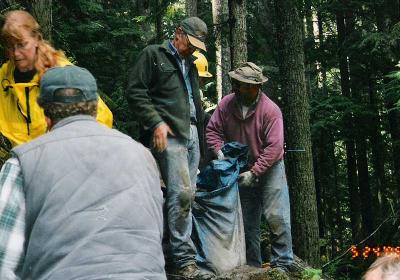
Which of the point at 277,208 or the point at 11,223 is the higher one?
the point at 11,223

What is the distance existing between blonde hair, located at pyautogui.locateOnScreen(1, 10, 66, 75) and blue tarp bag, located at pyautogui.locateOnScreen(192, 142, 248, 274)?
2761mm

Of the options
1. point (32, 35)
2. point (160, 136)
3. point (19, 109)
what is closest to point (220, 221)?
point (160, 136)

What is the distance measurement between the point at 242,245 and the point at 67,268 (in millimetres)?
4432

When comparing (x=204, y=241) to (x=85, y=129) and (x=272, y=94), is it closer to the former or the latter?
(x=85, y=129)

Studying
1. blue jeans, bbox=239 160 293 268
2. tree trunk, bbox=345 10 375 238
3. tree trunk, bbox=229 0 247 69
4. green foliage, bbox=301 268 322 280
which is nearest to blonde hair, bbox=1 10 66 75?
blue jeans, bbox=239 160 293 268

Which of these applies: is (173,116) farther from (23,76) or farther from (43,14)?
(23,76)

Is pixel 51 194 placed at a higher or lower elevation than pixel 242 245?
higher

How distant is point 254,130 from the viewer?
22.7ft

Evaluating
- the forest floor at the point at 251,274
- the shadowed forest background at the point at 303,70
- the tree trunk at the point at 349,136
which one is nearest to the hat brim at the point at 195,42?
the shadowed forest background at the point at 303,70

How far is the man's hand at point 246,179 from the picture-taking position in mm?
6793

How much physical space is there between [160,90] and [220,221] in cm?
156

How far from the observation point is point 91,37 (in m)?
12.6

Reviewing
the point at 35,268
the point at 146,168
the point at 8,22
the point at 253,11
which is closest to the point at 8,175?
the point at 35,268

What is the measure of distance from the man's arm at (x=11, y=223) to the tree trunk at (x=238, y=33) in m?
6.30
